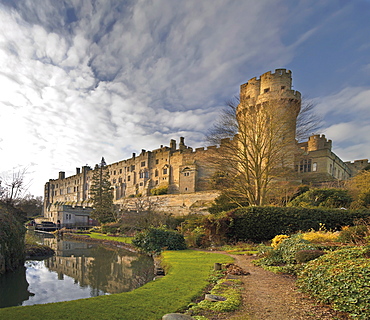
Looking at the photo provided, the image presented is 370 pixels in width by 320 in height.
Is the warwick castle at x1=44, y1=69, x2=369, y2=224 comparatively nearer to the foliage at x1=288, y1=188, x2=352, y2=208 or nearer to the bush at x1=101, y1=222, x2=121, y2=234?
the foliage at x1=288, y1=188, x2=352, y2=208

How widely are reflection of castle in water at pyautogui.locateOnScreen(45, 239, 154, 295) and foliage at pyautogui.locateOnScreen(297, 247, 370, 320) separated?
5.75 metres

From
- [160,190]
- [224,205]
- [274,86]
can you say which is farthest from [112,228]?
[274,86]

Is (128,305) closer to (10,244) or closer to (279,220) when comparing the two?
(10,244)

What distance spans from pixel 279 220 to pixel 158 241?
7.00m

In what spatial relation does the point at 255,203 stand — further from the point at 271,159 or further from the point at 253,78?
the point at 253,78

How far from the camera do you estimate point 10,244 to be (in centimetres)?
983

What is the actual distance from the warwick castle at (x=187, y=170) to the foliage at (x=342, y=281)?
12983 millimetres

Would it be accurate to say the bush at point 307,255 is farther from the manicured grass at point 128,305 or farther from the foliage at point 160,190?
the foliage at point 160,190

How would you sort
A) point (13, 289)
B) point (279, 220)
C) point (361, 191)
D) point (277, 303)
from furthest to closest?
point (361, 191), point (279, 220), point (13, 289), point (277, 303)

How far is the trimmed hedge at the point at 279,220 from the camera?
1395 centimetres

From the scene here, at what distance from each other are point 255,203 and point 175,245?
6.75 meters

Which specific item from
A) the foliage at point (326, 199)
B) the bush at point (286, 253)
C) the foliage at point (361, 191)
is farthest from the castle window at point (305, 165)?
the bush at point (286, 253)

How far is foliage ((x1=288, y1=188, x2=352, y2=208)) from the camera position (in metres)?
18.9

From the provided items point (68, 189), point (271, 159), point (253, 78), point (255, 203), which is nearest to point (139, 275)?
point (255, 203)
